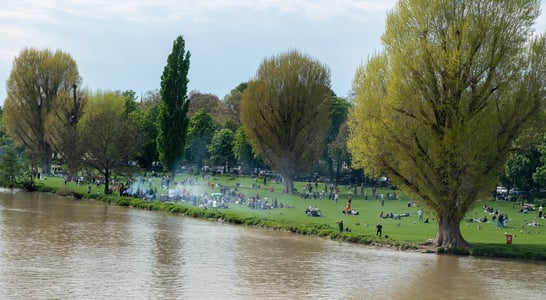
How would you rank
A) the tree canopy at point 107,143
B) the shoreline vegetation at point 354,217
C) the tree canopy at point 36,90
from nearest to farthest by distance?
the shoreline vegetation at point 354,217 → the tree canopy at point 107,143 → the tree canopy at point 36,90

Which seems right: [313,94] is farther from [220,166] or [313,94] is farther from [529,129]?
[220,166]

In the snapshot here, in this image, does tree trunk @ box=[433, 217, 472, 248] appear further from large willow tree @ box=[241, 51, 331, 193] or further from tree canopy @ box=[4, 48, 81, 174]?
tree canopy @ box=[4, 48, 81, 174]

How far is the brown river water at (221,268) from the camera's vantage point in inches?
1168

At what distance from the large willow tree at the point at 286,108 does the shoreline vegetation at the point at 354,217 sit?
4725mm

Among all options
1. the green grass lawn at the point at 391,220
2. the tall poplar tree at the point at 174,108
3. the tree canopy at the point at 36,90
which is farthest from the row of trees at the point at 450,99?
the tree canopy at the point at 36,90

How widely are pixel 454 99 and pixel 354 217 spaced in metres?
17.8

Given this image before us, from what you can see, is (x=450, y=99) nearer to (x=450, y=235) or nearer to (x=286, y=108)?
(x=450, y=235)

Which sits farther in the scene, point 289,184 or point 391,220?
point 289,184

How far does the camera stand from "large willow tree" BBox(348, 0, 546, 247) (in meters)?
42.2

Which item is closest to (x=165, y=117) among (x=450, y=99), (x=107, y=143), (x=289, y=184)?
(x=107, y=143)

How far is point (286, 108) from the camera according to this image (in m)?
83.5

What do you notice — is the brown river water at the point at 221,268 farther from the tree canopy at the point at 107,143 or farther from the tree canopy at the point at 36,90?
the tree canopy at the point at 36,90

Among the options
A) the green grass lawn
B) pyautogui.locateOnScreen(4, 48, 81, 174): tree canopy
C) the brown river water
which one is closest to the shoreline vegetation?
the green grass lawn

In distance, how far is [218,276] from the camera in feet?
108
